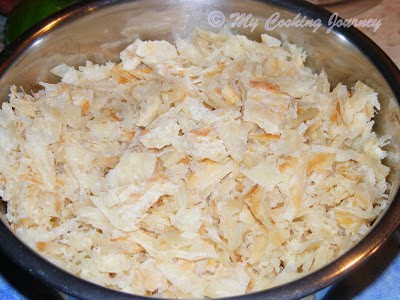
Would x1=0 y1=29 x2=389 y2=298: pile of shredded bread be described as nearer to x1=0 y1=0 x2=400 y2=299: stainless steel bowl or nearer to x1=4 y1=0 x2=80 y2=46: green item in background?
x1=0 y1=0 x2=400 y2=299: stainless steel bowl

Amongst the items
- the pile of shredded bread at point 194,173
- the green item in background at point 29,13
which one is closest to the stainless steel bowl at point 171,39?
the pile of shredded bread at point 194,173

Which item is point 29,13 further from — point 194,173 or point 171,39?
point 194,173

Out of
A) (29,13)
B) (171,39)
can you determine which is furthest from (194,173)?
(29,13)

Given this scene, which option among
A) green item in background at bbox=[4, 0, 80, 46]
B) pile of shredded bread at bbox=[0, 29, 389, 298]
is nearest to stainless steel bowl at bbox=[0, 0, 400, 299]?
pile of shredded bread at bbox=[0, 29, 389, 298]

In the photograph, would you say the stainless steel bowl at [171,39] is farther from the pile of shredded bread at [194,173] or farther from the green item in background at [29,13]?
the green item in background at [29,13]

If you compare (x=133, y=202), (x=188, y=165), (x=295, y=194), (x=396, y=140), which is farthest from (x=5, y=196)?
(x=396, y=140)

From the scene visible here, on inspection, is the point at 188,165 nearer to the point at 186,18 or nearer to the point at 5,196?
the point at 5,196

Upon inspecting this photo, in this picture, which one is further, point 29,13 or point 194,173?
point 29,13
